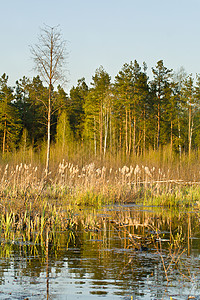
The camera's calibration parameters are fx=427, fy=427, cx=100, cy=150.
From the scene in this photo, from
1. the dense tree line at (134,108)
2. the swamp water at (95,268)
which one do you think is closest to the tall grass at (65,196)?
the swamp water at (95,268)

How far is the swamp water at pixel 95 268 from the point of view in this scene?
4457 mm

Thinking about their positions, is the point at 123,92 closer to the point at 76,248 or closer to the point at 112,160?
the point at 112,160

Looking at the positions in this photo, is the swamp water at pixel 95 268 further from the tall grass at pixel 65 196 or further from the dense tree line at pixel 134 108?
the dense tree line at pixel 134 108

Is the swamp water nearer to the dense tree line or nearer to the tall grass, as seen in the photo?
the tall grass

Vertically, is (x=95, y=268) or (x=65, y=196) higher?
(x=95, y=268)

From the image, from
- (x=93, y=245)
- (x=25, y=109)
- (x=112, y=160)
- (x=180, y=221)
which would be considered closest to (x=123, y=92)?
(x=25, y=109)

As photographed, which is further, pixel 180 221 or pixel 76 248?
pixel 180 221

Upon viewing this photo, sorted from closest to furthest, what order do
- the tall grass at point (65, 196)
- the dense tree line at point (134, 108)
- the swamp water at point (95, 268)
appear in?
the swamp water at point (95, 268)
the tall grass at point (65, 196)
the dense tree line at point (134, 108)

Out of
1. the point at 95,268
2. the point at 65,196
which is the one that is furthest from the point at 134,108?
the point at 95,268

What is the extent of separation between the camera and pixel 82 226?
9734mm

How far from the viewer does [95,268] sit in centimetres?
559

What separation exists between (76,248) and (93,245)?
0.40 meters

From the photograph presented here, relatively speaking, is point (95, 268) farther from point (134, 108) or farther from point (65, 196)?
point (134, 108)

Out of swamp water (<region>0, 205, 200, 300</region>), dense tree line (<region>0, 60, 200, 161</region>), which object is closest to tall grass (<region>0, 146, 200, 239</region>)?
swamp water (<region>0, 205, 200, 300</region>)
